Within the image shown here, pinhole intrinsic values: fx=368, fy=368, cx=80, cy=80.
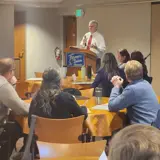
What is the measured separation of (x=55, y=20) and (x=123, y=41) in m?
2.72

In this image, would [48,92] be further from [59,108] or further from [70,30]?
[70,30]

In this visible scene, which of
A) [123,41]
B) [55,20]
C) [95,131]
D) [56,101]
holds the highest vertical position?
[55,20]

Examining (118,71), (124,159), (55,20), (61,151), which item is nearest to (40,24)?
(55,20)

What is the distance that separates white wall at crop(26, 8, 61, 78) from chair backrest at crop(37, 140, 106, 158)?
8.51m

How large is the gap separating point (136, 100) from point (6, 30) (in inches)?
261

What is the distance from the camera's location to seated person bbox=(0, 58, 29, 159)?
3.83m

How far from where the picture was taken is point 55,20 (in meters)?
11.4

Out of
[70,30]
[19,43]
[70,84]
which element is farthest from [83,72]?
[70,30]

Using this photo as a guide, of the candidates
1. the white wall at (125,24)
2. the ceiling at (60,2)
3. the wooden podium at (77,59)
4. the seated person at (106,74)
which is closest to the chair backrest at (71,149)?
the seated person at (106,74)

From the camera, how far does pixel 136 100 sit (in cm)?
376

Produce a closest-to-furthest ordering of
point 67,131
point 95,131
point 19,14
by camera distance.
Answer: point 67,131 < point 95,131 < point 19,14

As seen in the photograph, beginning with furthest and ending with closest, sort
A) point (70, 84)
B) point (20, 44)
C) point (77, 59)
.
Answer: point (20, 44) < point (77, 59) < point (70, 84)

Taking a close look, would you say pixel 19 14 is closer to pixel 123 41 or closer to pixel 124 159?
pixel 123 41

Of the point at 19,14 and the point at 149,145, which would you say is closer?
Result: the point at 149,145
